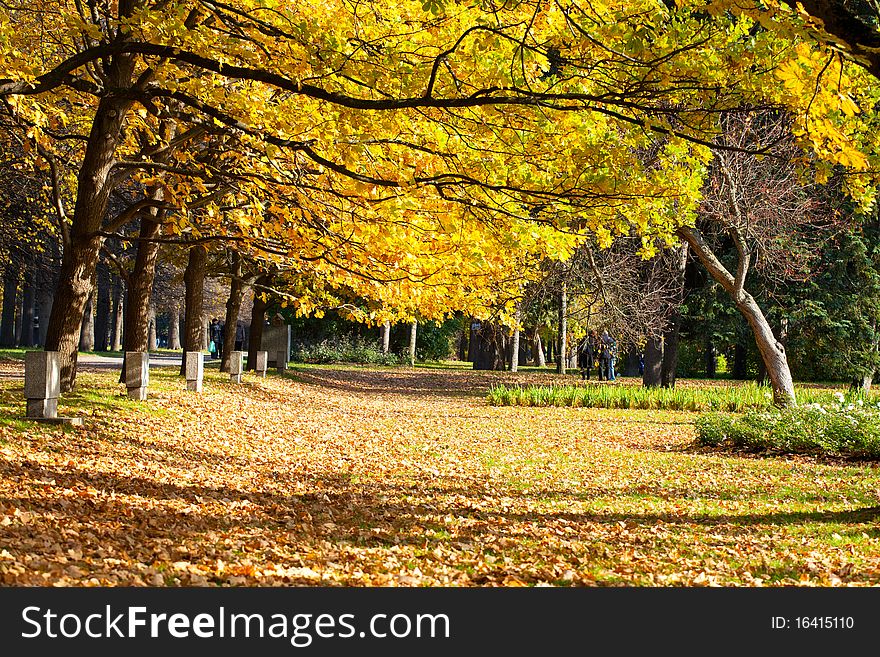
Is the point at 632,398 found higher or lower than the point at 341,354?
lower

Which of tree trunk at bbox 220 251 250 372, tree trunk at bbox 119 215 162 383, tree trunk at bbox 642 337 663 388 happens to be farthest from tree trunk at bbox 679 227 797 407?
tree trunk at bbox 220 251 250 372

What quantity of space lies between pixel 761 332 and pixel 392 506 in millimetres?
11822

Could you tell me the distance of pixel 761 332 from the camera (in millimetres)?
18531

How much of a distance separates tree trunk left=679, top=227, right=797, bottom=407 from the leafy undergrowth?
323 cm

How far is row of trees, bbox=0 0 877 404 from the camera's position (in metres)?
7.52

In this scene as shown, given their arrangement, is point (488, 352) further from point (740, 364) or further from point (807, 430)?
point (807, 430)

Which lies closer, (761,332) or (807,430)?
(807,430)

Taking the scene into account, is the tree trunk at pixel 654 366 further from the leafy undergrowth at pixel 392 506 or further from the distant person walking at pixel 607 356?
the leafy undergrowth at pixel 392 506

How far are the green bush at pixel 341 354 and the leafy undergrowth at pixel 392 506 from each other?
25.3 metres

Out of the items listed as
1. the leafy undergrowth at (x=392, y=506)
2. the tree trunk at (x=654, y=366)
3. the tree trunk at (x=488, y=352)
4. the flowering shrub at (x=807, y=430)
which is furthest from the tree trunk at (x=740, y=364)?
the flowering shrub at (x=807, y=430)

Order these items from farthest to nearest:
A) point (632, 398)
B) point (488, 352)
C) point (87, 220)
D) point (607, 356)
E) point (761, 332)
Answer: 1. point (488, 352)
2. point (607, 356)
3. point (632, 398)
4. point (761, 332)
5. point (87, 220)

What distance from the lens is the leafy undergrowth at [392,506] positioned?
20.5 ft

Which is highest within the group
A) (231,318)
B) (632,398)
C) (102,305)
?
(102,305)

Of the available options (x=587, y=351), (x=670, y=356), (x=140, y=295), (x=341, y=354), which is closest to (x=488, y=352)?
(x=341, y=354)
